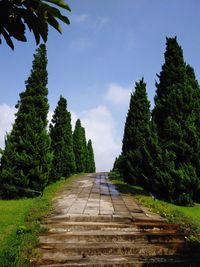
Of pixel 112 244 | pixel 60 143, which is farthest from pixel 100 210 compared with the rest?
pixel 60 143

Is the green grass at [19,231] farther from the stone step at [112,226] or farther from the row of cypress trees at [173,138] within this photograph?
the row of cypress trees at [173,138]

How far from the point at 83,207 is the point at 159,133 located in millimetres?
6334

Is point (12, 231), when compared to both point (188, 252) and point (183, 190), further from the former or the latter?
point (183, 190)

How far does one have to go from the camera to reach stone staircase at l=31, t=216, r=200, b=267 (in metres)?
7.26

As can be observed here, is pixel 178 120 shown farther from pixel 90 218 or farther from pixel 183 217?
pixel 90 218

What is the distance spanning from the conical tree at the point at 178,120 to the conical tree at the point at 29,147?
6.44m

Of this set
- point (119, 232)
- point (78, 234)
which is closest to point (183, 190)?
point (119, 232)

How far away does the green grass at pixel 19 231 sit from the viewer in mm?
6934

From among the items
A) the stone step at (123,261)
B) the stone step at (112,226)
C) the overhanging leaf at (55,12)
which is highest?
the overhanging leaf at (55,12)

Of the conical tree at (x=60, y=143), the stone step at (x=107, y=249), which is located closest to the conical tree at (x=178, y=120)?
the stone step at (x=107, y=249)

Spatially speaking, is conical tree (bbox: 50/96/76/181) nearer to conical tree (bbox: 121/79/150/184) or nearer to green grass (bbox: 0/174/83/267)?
conical tree (bbox: 121/79/150/184)

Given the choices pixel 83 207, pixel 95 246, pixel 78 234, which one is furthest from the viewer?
pixel 83 207

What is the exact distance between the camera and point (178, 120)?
630 inches

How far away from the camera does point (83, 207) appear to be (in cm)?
1222
